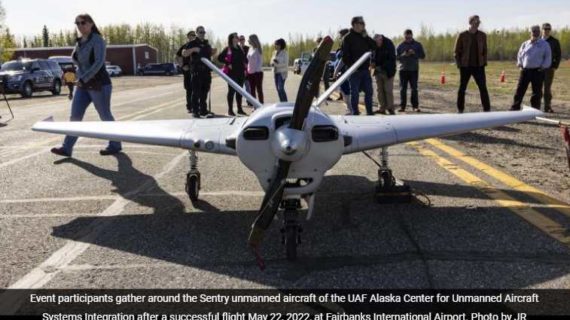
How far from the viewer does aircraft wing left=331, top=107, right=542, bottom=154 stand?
489cm

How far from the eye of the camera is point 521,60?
12695 millimetres

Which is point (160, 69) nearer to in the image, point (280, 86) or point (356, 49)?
point (280, 86)

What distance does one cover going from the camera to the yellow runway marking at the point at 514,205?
4.48 meters

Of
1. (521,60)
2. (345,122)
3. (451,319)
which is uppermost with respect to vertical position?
(521,60)

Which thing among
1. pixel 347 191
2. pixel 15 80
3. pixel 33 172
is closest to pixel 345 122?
pixel 347 191

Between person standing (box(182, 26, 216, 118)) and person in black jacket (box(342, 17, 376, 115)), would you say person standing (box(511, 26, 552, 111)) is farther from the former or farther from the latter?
person standing (box(182, 26, 216, 118))

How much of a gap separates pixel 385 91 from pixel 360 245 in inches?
374

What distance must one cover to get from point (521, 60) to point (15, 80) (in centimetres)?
2504

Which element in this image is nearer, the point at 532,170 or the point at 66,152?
the point at 532,170

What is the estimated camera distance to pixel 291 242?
399cm

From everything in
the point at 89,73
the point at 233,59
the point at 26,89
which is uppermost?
the point at 233,59

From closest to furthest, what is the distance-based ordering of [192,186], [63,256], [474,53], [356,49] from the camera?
1. [63,256]
2. [192,186]
3. [356,49]
4. [474,53]

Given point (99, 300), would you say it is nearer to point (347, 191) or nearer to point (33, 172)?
point (347, 191)

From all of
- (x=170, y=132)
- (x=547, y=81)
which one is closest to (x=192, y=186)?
(x=170, y=132)
